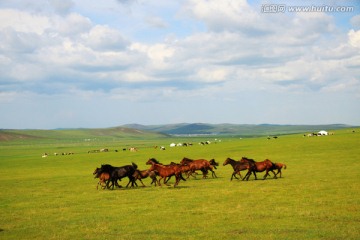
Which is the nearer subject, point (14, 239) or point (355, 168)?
point (14, 239)

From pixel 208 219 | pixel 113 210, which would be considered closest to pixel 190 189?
pixel 113 210

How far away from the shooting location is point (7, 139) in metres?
164

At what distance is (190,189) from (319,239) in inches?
410

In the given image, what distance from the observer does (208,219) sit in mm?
13430

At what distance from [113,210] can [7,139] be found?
163 meters

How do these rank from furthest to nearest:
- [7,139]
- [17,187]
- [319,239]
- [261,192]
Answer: [7,139], [17,187], [261,192], [319,239]

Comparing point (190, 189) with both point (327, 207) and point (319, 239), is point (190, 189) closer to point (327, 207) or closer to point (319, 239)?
point (327, 207)

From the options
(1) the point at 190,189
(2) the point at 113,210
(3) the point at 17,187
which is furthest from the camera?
(3) the point at 17,187

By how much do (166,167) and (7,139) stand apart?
15812 cm

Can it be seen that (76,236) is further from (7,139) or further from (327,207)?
(7,139)

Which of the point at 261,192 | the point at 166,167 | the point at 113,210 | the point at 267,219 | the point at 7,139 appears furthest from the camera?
the point at 7,139

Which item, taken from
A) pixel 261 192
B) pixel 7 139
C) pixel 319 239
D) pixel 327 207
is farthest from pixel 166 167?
pixel 7 139

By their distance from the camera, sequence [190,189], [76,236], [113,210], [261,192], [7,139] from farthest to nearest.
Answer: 1. [7,139]
2. [190,189]
3. [261,192]
4. [113,210]
5. [76,236]

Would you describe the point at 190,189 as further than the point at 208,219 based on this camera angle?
Yes
